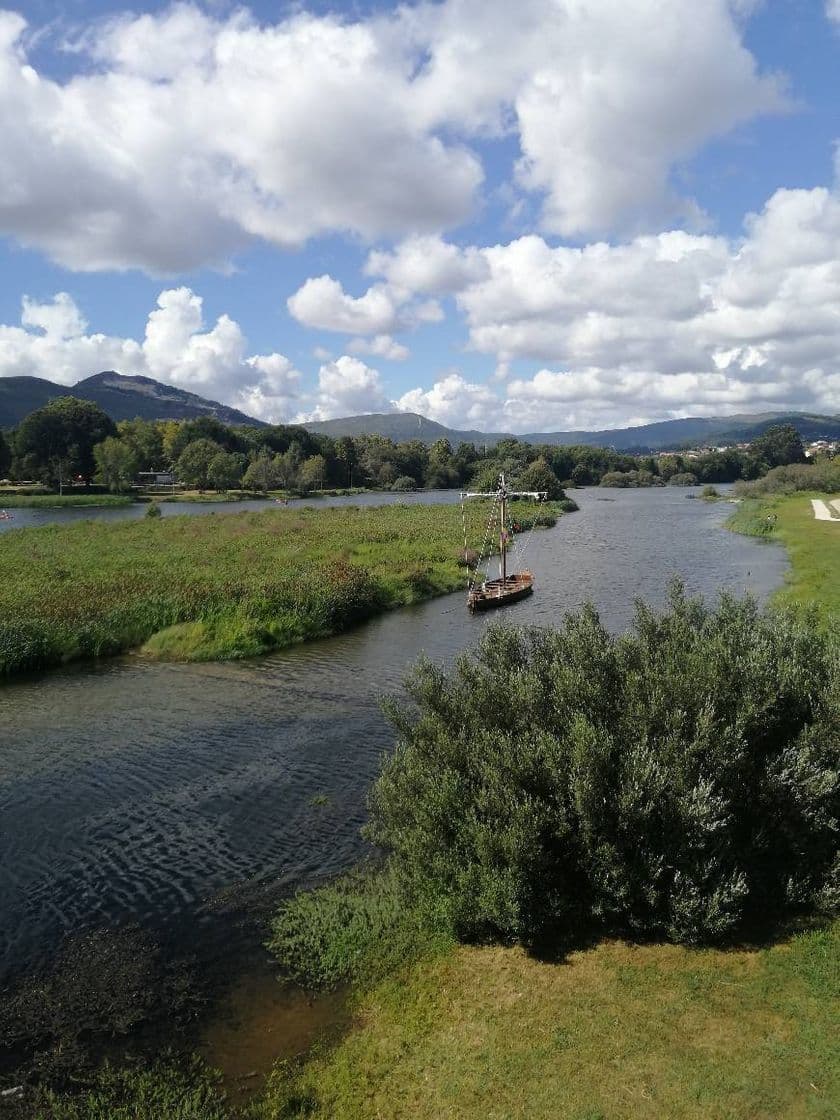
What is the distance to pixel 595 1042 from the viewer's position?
9992mm

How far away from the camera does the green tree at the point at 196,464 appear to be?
160875 millimetres

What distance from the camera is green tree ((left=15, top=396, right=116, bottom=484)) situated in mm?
149625

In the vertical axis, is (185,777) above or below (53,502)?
below

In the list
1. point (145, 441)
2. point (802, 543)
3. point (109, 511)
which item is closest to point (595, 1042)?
point (802, 543)

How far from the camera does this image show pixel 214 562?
50.4 meters

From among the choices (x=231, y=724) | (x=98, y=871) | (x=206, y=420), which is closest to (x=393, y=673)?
(x=231, y=724)

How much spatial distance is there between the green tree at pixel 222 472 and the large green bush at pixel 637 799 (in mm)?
151902

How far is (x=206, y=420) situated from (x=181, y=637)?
176095 millimetres

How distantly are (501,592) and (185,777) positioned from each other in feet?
92.4

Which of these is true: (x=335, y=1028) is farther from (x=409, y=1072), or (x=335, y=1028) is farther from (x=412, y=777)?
(x=412, y=777)

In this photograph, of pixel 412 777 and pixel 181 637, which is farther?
pixel 181 637

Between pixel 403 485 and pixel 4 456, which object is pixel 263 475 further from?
pixel 4 456

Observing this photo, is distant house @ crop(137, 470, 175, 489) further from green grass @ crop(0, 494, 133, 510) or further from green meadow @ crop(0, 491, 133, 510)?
green meadow @ crop(0, 491, 133, 510)

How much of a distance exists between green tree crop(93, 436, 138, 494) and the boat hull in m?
117
